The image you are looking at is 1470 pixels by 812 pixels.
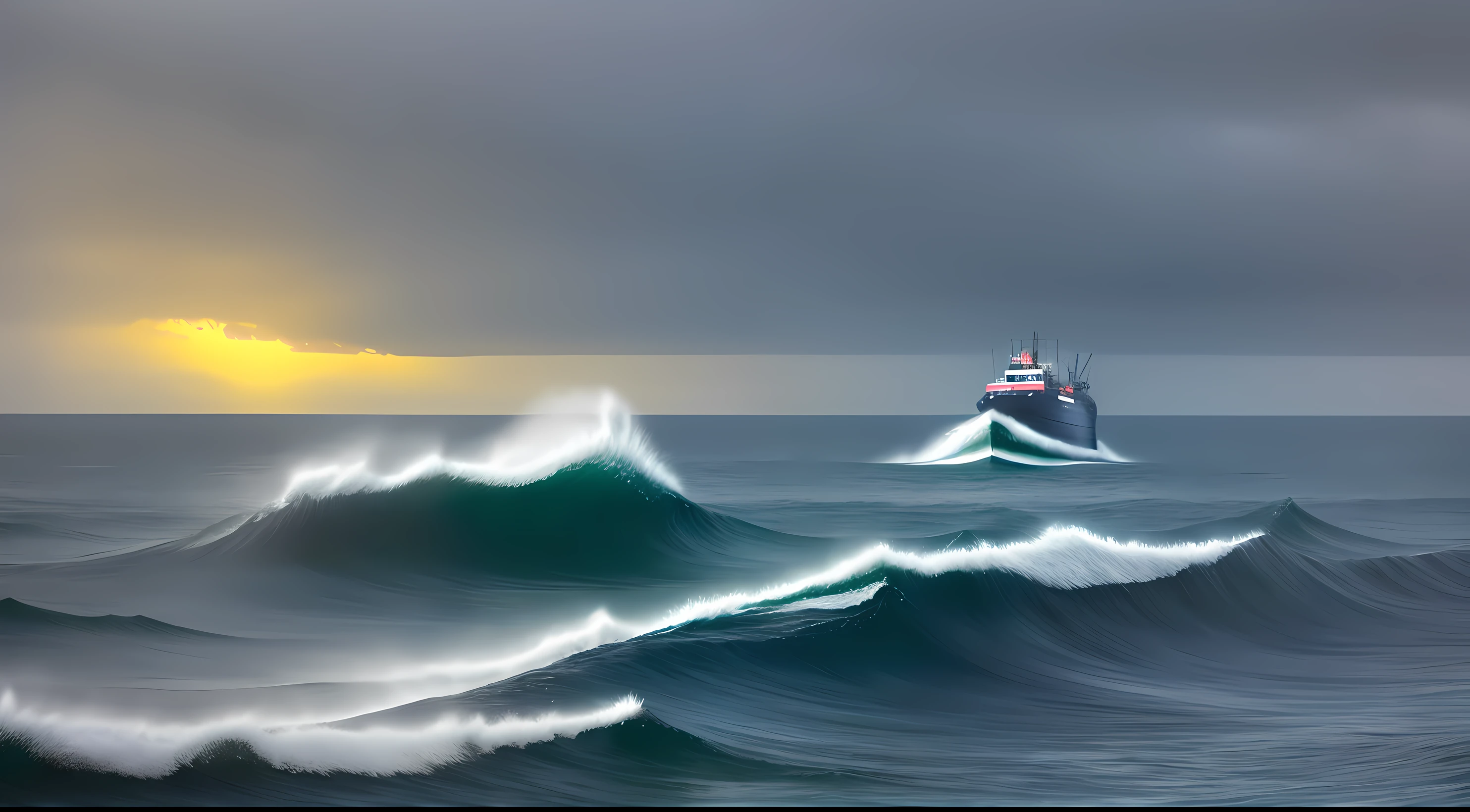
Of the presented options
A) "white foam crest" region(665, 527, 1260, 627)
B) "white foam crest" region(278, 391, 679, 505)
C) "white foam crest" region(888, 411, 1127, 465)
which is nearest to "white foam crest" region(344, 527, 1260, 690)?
"white foam crest" region(665, 527, 1260, 627)

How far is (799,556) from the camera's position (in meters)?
26.7

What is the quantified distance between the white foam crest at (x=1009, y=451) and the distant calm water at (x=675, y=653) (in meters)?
44.8

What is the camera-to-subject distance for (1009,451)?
81.2m

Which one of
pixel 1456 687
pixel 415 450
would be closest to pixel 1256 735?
pixel 1456 687

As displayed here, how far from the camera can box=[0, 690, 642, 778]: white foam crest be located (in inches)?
311

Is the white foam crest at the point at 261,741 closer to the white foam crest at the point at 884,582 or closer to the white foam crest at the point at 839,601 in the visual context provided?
the white foam crest at the point at 884,582

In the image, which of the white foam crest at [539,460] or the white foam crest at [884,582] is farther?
the white foam crest at [539,460]

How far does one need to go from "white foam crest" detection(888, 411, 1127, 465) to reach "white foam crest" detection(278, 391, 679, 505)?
54293 millimetres

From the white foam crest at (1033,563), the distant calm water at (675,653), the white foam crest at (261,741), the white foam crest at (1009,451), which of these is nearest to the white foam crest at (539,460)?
the distant calm water at (675,653)

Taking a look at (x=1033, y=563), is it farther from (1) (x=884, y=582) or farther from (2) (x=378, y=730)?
(2) (x=378, y=730)

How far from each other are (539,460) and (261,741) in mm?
19814

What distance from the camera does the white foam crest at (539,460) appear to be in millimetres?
26188

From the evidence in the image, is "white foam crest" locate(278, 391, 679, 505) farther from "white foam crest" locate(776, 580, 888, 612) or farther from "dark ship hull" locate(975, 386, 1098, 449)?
"dark ship hull" locate(975, 386, 1098, 449)

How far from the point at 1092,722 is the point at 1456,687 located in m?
4.53
